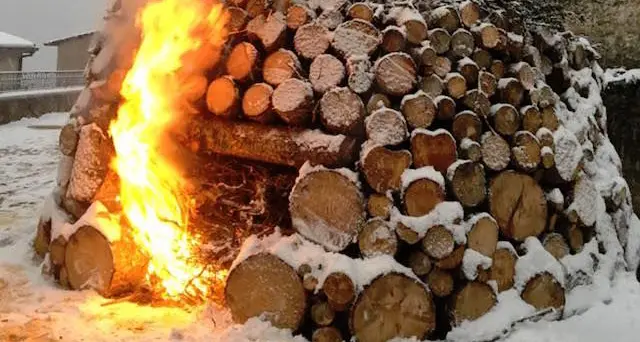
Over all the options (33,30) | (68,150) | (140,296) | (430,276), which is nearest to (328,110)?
(430,276)

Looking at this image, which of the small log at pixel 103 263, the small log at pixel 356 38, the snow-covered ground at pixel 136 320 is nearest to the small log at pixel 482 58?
the small log at pixel 356 38

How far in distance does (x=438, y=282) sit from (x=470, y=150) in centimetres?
80

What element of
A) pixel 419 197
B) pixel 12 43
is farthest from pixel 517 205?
pixel 12 43

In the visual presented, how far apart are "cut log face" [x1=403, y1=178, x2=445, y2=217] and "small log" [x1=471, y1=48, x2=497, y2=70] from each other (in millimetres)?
978

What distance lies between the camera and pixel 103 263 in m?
4.39

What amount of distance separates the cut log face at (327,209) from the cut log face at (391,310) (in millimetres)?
339

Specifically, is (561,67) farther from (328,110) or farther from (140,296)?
(140,296)

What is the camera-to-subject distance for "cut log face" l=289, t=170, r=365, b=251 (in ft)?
12.3

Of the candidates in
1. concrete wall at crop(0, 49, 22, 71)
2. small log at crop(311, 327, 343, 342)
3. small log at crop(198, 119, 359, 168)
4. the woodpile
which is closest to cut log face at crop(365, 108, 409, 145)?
the woodpile

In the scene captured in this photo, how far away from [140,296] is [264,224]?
1009mm

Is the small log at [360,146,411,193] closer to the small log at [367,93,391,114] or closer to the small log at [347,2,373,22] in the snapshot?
the small log at [367,93,391,114]

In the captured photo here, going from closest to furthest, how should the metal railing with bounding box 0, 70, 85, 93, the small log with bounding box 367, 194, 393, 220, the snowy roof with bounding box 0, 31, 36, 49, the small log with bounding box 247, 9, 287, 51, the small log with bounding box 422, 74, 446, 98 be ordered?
the small log with bounding box 367, 194, 393, 220, the small log with bounding box 422, 74, 446, 98, the small log with bounding box 247, 9, 287, 51, the metal railing with bounding box 0, 70, 85, 93, the snowy roof with bounding box 0, 31, 36, 49

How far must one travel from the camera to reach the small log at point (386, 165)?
3725 millimetres

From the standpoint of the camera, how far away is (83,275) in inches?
176
